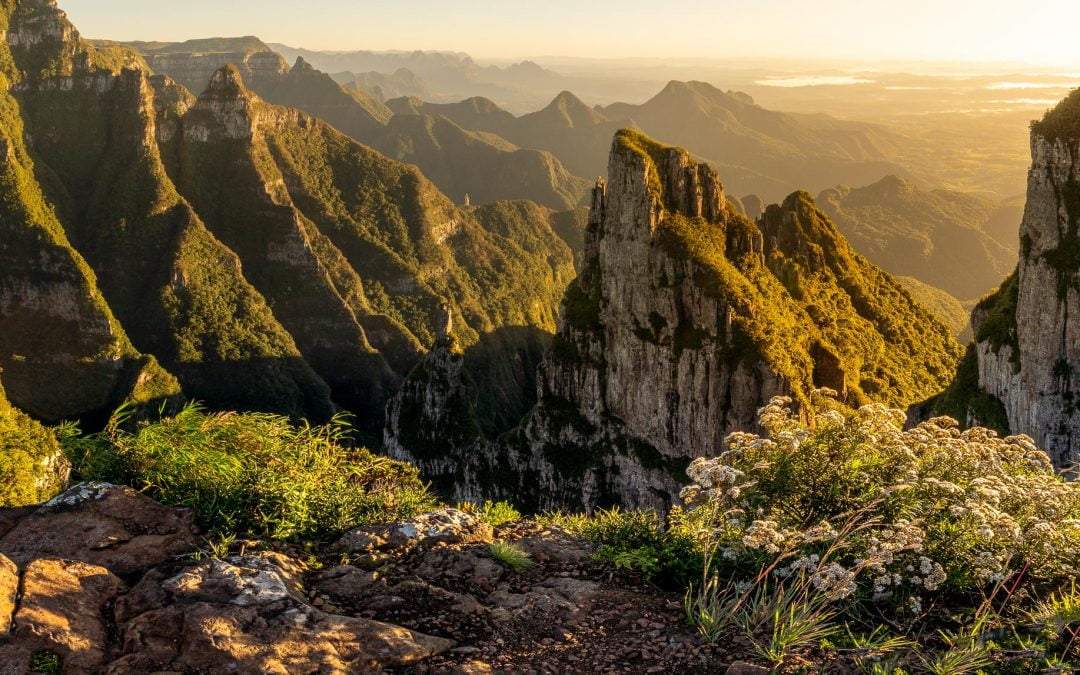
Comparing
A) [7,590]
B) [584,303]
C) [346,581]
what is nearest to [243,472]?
[346,581]

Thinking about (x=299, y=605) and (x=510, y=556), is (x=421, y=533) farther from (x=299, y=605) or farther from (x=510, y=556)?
(x=299, y=605)

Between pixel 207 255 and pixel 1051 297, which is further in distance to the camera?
pixel 207 255

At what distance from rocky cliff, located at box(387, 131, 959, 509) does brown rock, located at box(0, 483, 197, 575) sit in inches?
2164

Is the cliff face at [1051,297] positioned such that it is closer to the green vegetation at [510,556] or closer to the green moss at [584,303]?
the green moss at [584,303]

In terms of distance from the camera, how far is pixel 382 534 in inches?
333

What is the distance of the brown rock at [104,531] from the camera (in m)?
7.09

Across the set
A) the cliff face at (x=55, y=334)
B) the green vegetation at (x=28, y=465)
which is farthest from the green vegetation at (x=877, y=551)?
the cliff face at (x=55, y=334)

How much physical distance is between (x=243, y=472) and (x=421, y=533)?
7.26 feet

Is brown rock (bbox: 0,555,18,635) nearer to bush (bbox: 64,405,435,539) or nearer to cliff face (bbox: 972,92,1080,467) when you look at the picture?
bush (bbox: 64,405,435,539)

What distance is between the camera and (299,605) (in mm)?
6746

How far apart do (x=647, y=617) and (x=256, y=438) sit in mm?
5231

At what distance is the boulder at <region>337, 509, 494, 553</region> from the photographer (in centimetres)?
827

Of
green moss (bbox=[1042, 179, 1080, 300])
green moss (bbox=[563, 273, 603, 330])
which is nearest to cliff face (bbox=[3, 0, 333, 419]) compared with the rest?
green moss (bbox=[563, 273, 603, 330])

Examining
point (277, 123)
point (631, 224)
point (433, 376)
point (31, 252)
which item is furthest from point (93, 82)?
point (631, 224)
